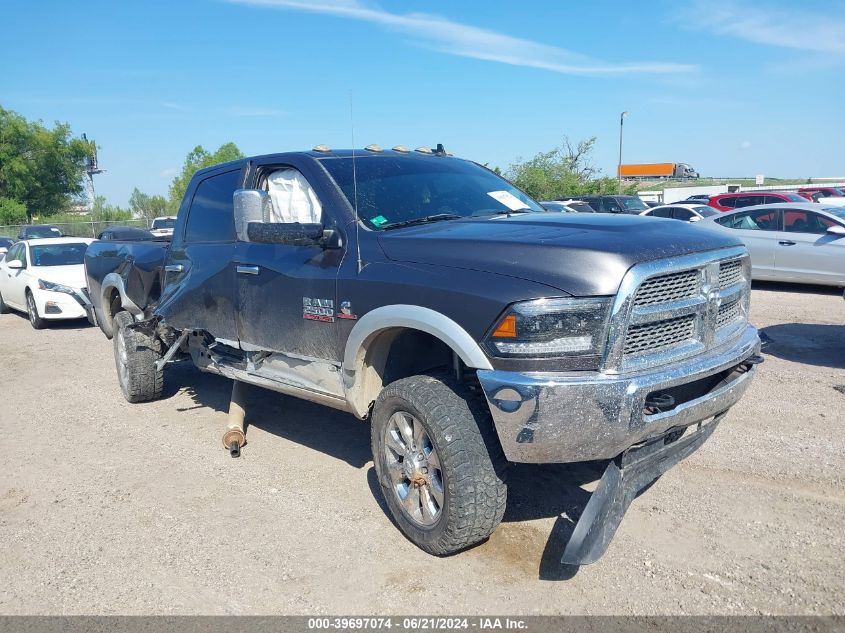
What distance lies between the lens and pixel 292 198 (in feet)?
15.7

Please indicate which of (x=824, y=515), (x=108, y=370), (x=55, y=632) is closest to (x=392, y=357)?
(x=55, y=632)

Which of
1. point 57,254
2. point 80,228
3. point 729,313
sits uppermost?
point 729,313

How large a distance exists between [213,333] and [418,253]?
2251 mm

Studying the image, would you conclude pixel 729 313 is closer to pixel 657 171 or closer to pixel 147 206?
pixel 147 206

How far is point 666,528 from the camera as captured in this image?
385 centimetres

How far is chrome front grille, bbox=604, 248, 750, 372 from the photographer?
3082mm

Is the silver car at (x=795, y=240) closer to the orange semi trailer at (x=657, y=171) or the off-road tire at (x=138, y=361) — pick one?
the off-road tire at (x=138, y=361)

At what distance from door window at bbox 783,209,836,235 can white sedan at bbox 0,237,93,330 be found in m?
11.7

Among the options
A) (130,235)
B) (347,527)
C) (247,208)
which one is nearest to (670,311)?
(347,527)

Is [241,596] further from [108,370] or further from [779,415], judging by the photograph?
[108,370]

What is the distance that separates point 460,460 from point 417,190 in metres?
1.92

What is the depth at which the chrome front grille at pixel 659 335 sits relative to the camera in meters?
3.19

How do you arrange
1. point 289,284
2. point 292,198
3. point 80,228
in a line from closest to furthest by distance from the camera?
1. point 289,284
2. point 292,198
3. point 80,228

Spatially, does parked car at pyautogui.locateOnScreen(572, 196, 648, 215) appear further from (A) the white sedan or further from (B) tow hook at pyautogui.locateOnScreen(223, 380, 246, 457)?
(B) tow hook at pyautogui.locateOnScreen(223, 380, 246, 457)
